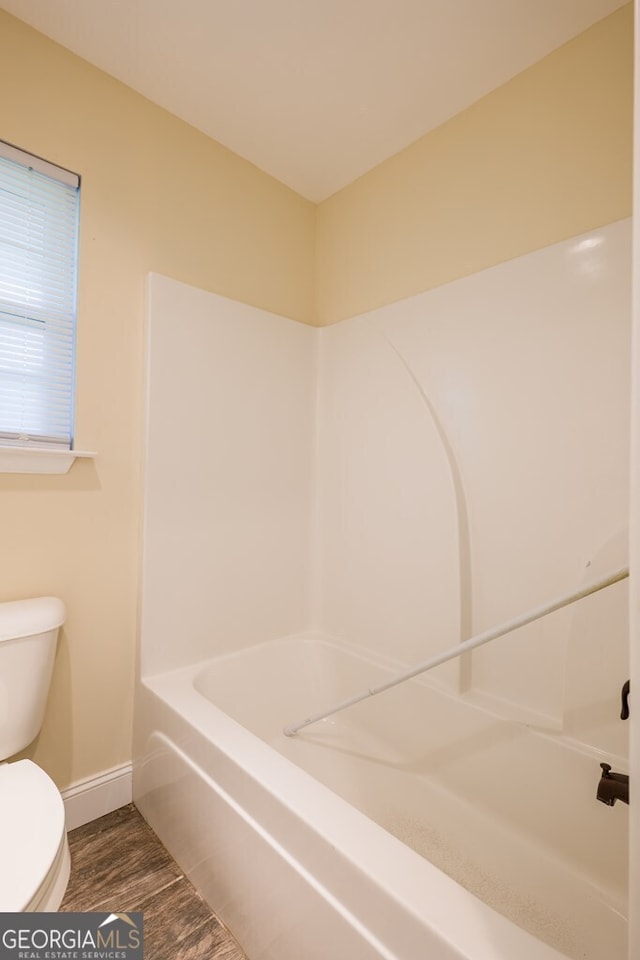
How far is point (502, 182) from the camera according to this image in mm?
1573

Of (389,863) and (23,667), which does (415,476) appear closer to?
(389,863)

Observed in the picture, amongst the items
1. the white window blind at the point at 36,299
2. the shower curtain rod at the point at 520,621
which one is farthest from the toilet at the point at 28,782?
the shower curtain rod at the point at 520,621

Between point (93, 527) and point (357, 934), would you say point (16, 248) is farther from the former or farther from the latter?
point (357, 934)

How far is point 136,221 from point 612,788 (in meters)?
2.22

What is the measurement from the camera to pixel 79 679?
1577 millimetres

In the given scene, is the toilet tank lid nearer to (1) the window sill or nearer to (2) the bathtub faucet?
(1) the window sill

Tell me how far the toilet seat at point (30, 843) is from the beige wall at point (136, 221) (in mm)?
507

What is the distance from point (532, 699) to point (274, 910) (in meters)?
0.90

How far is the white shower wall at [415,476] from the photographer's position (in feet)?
4.41

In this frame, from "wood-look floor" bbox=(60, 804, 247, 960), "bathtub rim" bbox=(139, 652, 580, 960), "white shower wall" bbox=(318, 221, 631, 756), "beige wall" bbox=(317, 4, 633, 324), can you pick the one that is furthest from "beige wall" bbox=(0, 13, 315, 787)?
"white shower wall" bbox=(318, 221, 631, 756)

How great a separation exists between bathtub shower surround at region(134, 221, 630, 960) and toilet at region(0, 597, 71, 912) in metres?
0.37

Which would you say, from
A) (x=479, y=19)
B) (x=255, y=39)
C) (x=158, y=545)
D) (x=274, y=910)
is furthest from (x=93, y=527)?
(x=479, y=19)

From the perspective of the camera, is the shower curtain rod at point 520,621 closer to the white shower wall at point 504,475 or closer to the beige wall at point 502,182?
the white shower wall at point 504,475

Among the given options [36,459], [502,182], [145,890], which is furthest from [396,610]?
[502,182]
